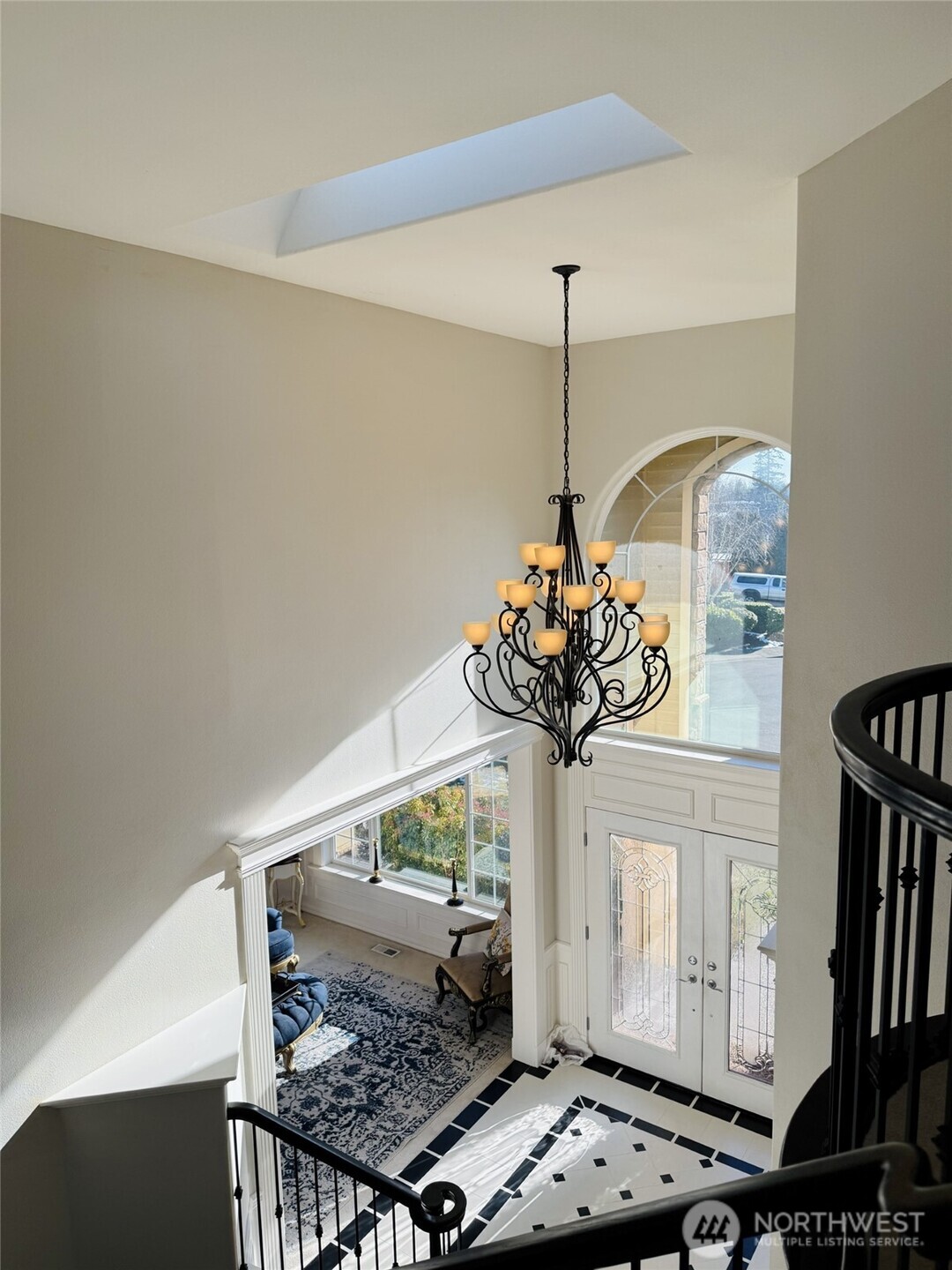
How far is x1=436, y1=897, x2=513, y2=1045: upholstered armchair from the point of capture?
639 cm

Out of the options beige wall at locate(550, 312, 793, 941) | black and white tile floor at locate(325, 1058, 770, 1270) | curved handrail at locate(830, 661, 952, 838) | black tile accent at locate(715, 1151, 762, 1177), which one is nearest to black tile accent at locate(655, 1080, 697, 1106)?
black and white tile floor at locate(325, 1058, 770, 1270)

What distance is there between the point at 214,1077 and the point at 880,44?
3635mm

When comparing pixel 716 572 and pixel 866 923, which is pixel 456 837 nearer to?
pixel 716 572

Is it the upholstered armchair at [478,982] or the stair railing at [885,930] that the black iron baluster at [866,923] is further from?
the upholstered armchair at [478,982]

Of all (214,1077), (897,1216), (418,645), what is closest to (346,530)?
(418,645)

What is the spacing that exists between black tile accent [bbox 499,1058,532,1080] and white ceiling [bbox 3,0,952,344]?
5.01 m

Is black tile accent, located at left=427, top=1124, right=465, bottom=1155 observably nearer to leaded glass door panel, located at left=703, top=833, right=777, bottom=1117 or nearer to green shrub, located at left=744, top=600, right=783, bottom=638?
leaded glass door panel, located at left=703, top=833, right=777, bottom=1117

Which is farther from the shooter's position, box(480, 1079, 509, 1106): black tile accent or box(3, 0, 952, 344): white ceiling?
box(480, 1079, 509, 1106): black tile accent

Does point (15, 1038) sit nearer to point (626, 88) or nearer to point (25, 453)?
point (25, 453)

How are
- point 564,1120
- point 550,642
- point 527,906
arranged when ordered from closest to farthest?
point 550,642
point 564,1120
point 527,906

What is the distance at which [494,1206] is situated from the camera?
4832mm

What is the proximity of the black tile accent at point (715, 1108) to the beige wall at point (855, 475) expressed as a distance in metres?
3.01

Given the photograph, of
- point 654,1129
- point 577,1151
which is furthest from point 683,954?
point 577,1151

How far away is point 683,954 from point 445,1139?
5.80 ft
